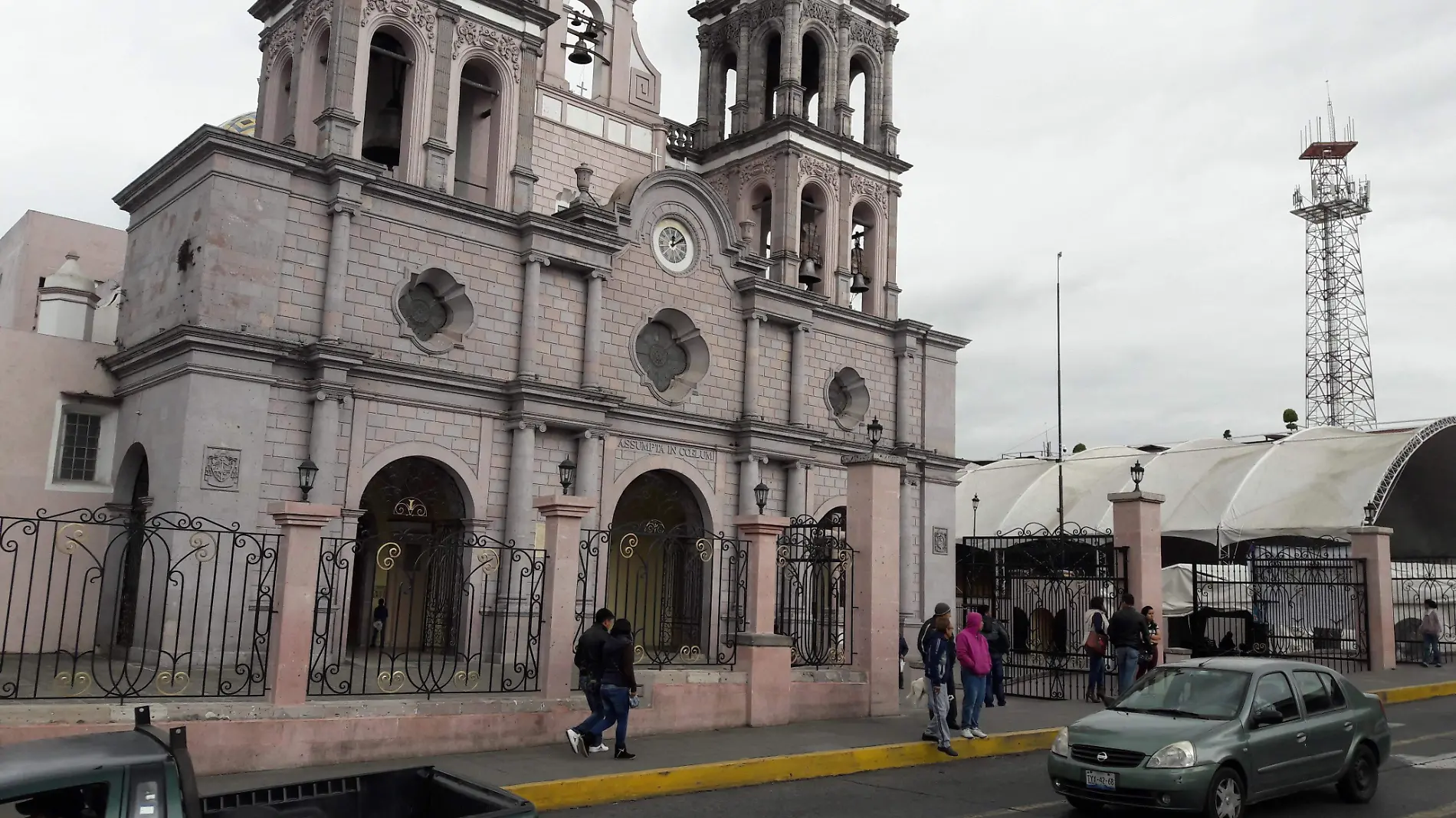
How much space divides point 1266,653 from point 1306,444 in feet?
67.1

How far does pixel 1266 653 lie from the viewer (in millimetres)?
23641

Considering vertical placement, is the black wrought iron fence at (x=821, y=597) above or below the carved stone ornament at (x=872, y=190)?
below

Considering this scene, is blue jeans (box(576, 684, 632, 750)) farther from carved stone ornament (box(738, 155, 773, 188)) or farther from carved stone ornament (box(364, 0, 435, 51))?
carved stone ornament (box(738, 155, 773, 188))

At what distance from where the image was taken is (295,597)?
12125 millimetres

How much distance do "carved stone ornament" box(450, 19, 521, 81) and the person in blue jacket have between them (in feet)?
53.1

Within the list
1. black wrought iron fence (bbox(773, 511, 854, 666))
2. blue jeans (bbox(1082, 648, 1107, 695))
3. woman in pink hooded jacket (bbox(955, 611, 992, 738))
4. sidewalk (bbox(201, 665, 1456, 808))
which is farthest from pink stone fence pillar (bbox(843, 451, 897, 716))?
blue jeans (bbox(1082, 648, 1107, 695))

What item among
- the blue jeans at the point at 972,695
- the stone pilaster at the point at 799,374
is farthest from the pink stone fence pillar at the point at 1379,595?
the blue jeans at the point at 972,695

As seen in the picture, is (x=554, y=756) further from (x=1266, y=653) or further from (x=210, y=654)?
(x=1266, y=653)

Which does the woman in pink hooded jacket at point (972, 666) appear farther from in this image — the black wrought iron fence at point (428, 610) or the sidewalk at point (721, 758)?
the black wrought iron fence at point (428, 610)

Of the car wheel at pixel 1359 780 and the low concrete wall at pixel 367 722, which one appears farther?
the car wheel at pixel 1359 780

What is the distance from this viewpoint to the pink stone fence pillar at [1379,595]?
25484 millimetres

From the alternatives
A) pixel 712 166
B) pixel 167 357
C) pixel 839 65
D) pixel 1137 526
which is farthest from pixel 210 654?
pixel 839 65

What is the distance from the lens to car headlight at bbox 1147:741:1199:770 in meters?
9.62

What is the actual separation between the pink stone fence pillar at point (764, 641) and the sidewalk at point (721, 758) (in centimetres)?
31
